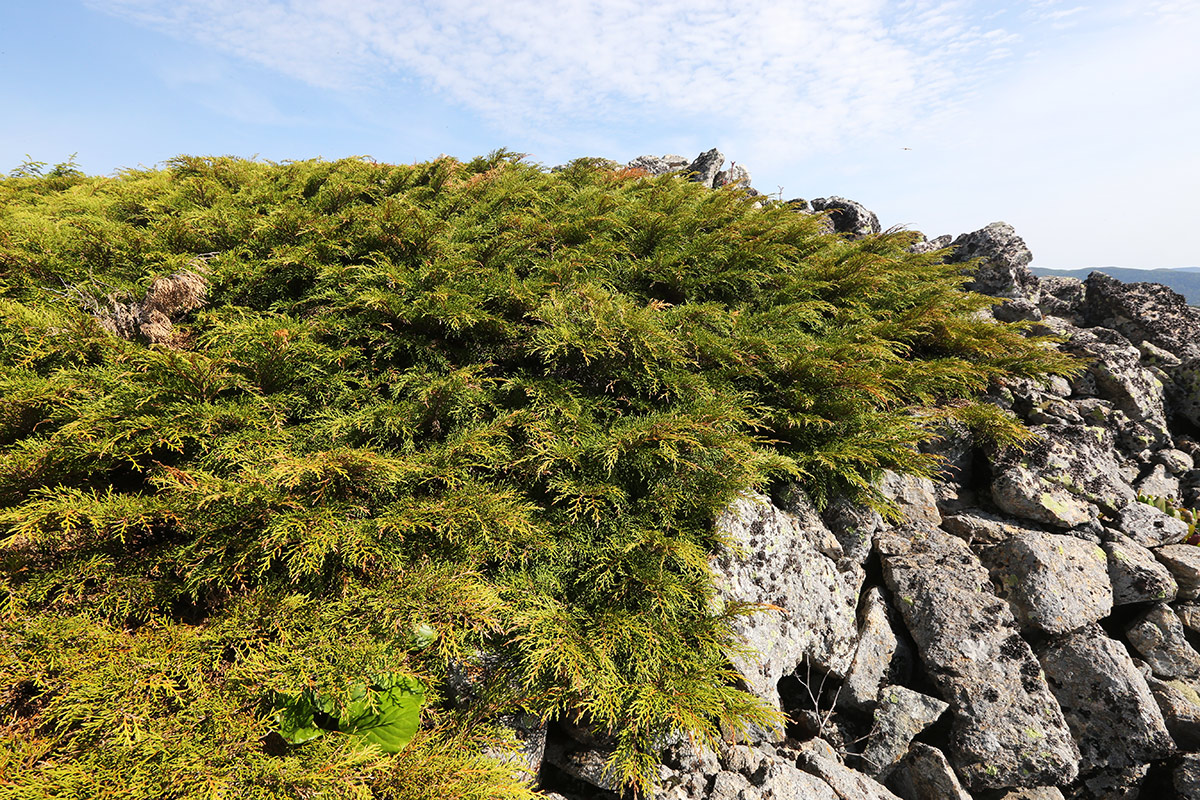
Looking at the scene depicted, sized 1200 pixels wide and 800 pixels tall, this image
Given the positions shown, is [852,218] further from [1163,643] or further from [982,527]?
[1163,643]

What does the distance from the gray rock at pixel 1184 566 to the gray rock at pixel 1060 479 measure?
1.31 feet

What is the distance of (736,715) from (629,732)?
20.4 inches

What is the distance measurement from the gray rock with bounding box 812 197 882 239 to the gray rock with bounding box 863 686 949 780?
6.73 m

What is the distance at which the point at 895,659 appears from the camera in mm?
3057

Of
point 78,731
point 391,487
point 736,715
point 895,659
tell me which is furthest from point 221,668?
point 895,659

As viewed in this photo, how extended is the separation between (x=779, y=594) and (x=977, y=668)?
50.7 inches

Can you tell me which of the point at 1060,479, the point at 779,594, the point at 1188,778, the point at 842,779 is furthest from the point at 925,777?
the point at 1060,479

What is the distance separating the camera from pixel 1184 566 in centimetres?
347

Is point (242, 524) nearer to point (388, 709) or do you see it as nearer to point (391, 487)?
point (391, 487)

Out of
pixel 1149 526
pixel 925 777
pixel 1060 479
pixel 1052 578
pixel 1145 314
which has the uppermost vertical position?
pixel 1145 314

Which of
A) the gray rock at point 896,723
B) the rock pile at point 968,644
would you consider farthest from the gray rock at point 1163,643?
the gray rock at point 896,723

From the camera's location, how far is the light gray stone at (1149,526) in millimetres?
3717

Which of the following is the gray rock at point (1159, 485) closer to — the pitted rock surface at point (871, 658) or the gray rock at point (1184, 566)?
the gray rock at point (1184, 566)

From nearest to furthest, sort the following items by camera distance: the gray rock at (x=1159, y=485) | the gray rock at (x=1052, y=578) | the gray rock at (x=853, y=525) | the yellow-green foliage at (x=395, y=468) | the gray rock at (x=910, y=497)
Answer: the yellow-green foliage at (x=395, y=468), the gray rock at (x=1052, y=578), the gray rock at (x=853, y=525), the gray rock at (x=910, y=497), the gray rock at (x=1159, y=485)
